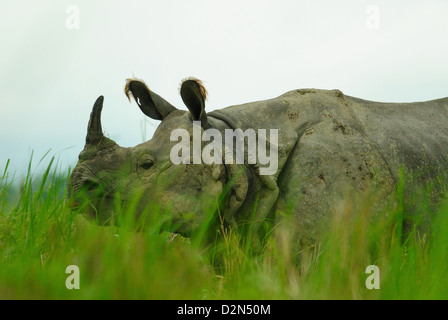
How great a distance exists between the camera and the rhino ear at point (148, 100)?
14.8ft

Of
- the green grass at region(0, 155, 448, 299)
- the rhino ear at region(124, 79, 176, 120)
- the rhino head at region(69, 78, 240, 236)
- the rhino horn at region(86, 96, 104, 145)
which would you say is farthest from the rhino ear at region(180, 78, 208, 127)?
the green grass at region(0, 155, 448, 299)

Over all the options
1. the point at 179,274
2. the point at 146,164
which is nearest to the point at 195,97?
the point at 146,164

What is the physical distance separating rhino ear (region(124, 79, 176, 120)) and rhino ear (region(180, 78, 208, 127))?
1.33 ft

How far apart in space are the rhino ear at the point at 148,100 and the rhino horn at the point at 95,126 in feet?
1.83

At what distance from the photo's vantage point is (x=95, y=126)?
409cm

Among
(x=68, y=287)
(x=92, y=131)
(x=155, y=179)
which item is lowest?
(x=68, y=287)

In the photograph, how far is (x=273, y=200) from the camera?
161 inches

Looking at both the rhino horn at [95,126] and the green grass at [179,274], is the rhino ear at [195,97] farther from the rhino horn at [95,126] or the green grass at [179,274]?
the green grass at [179,274]

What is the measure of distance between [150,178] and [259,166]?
876 millimetres

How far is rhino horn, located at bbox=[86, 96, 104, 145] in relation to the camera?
160 inches

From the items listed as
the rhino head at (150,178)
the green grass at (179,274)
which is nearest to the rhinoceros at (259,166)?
the rhino head at (150,178)

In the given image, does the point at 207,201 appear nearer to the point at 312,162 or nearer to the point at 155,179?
the point at 155,179
